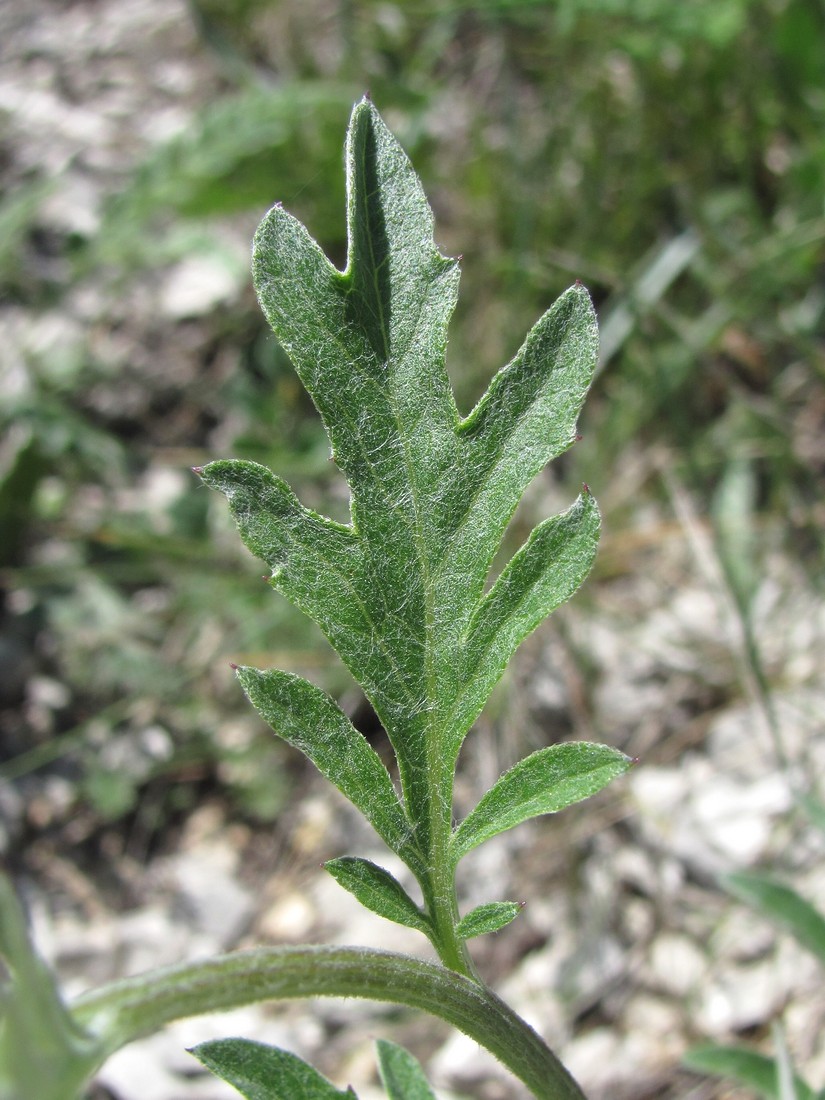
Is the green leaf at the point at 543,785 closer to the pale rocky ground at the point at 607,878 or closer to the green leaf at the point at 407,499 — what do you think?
the green leaf at the point at 407,499

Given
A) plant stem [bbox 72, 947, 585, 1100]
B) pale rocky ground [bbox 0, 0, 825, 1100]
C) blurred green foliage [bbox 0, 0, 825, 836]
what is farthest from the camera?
blurred green foliage [bbox 0, 0, 825, 836]

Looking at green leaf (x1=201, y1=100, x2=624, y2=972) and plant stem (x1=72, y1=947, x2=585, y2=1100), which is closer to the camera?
plant stem (x1=72, y1=947, x2=585, y2=1100)

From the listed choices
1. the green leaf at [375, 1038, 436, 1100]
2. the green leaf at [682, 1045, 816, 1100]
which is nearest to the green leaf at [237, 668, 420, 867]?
the green leaf at [375, 1038, 436, 1100]

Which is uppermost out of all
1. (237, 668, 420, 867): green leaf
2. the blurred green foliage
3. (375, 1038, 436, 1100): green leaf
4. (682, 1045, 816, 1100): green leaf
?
the blurred green foliage

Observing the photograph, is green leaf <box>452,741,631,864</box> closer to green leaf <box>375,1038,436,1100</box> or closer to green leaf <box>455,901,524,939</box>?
green leaf <box>455,901,524,939</box>

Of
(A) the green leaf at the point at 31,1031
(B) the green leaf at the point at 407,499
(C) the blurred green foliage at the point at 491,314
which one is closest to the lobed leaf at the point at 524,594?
(B) the green leaf at the point at 407,499
